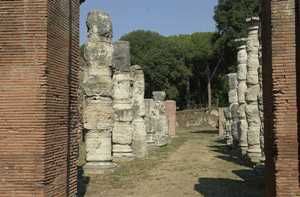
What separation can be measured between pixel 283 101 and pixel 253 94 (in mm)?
9701

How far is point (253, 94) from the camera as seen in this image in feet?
57.4

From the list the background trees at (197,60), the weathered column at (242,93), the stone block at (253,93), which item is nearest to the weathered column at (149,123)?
the weathered column at (242,93)

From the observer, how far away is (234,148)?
22.9m

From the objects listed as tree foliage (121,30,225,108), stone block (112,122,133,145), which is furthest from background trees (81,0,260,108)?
stone block (112,122,133,145)

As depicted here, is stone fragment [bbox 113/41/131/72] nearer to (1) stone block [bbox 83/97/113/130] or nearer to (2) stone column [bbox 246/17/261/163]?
(1) stone block [bbox 83/97/113/130]

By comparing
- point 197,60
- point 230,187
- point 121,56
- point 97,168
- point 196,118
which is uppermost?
point 197,60

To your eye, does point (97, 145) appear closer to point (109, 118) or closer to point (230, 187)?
point (109, 118)

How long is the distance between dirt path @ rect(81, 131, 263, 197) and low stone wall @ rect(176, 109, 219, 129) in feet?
95.3

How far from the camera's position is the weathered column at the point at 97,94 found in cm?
1527

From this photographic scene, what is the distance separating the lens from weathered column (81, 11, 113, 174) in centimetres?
1527

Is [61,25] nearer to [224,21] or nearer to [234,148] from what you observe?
[234,148]

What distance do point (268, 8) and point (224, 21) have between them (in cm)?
4095

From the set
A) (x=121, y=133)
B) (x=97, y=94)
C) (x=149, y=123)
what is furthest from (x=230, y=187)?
(x=149, y=123)

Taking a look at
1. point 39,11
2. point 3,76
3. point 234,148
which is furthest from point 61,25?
point 234,148
